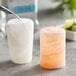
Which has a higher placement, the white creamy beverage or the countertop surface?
the white creamy beverage

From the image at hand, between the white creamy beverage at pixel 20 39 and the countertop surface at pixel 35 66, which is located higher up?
the white creamy beverage at pixel 20 39

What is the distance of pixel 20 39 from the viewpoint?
82 cm

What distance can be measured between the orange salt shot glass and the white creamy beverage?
44mm

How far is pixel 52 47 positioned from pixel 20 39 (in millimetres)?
94

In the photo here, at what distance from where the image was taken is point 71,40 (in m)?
1.03

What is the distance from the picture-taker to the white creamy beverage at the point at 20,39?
0.81 metres

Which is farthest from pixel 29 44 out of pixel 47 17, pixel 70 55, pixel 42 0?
pixel 42 0

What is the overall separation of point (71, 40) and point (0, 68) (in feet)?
1.04

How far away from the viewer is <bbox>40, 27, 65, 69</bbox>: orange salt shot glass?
0.79 meters

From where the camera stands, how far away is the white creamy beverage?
0.81 metres

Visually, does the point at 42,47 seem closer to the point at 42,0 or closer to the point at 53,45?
the point at 53,45

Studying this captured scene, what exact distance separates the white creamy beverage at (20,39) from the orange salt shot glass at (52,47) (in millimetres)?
44

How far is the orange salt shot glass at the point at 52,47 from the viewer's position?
0.79 m

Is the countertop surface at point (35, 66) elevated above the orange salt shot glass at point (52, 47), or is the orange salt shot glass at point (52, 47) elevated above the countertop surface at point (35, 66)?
the orange salt shot glass at point (52, 47)
